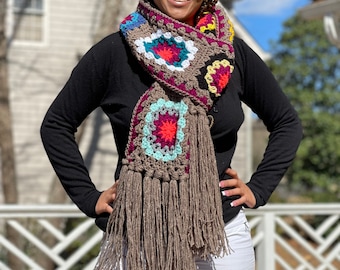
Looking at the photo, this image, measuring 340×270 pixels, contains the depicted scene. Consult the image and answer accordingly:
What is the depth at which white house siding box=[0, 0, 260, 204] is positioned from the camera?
35.1 feet

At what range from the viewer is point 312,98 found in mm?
20688

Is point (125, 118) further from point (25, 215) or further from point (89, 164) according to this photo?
point (89, 164)

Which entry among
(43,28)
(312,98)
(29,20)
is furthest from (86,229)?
(312,98)

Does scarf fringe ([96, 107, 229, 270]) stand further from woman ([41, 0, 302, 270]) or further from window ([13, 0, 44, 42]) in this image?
window ([13, 0, 44, 42])

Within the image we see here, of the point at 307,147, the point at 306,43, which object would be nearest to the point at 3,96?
the point at 307,147

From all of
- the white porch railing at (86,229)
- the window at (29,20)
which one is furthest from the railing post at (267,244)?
the window at (29,20)

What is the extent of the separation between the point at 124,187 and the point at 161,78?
0.34m

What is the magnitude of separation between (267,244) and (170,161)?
3693mm

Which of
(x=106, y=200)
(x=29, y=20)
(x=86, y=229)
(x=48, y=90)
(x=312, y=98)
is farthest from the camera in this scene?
(x=312, y=98)

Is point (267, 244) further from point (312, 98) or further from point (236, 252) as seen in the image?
point (312, 98)

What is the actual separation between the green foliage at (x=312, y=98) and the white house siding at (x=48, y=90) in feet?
31.4

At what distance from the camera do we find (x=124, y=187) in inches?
79.8

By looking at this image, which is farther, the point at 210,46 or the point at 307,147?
the point at 307,147

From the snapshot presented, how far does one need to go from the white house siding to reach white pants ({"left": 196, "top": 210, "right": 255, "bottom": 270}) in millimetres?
8664
